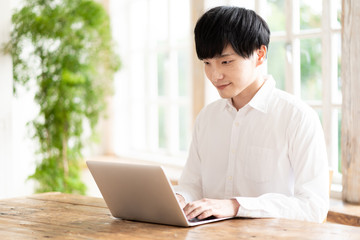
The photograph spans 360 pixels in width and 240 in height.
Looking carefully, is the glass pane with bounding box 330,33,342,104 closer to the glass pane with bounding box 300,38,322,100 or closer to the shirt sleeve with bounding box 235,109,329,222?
the glass pane with bounding box 300,38,322,100

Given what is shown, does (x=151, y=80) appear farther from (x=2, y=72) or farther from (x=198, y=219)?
(x=198, y=219)

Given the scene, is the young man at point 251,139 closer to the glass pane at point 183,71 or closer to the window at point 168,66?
the window at point 168,66

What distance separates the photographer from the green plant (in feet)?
14.4

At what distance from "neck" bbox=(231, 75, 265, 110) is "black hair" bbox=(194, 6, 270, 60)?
0.18 metres

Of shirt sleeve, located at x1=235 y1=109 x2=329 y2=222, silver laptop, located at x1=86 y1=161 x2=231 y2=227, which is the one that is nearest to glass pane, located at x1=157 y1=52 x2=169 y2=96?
shirt sleeve, located at x1=235 y1=109 x2=329 y2=222

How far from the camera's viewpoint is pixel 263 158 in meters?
2.13

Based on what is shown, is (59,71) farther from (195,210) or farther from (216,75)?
(195,210)

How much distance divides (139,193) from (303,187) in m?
0.59

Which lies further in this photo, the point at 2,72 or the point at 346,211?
the point at 2,72

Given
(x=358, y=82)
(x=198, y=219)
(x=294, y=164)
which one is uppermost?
(x=358, y=82)

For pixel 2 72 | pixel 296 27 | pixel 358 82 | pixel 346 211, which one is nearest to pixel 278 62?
pixel 296 27

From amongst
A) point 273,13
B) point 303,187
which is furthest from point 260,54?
point 273,13

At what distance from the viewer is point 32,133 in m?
4.78

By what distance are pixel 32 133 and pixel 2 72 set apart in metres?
0.80
